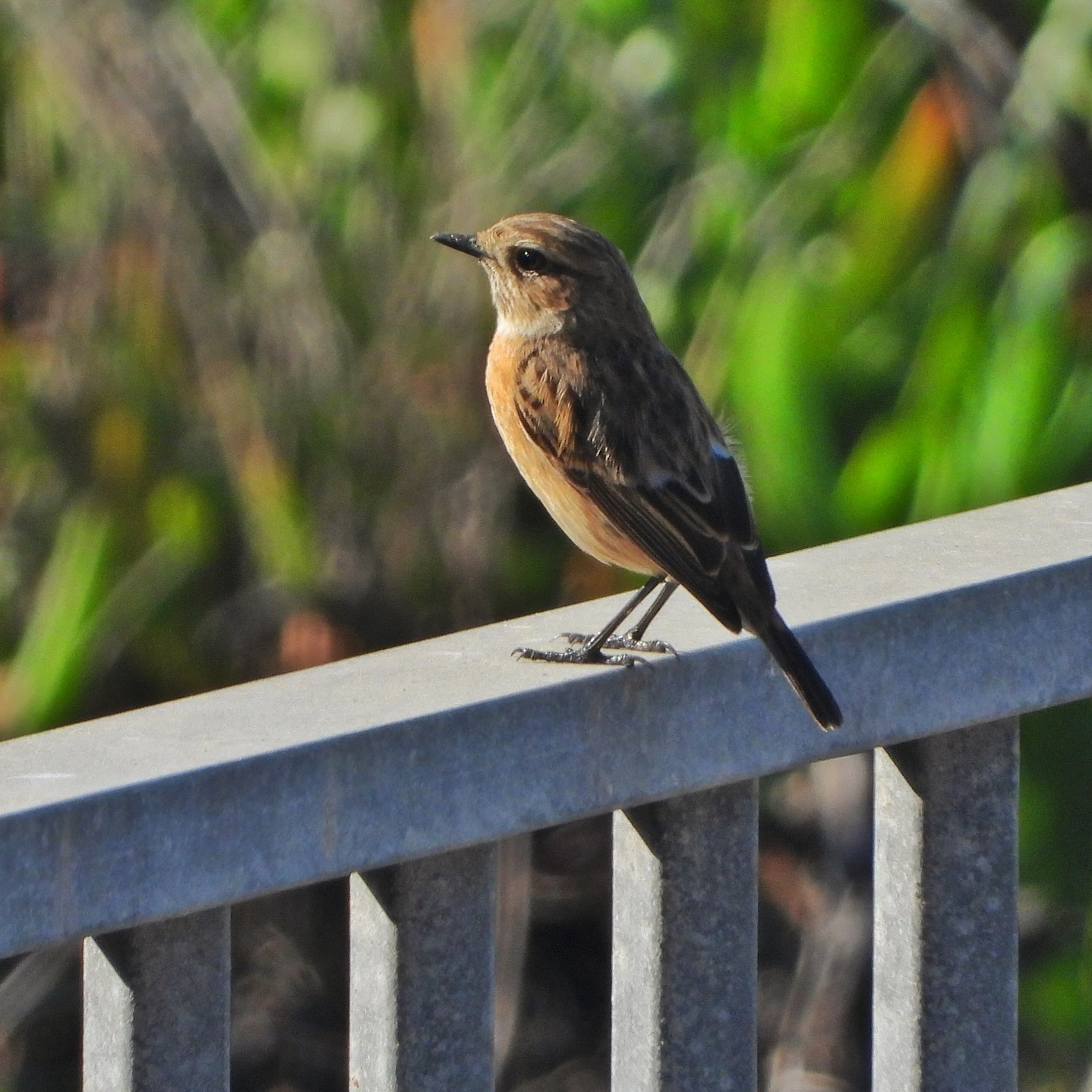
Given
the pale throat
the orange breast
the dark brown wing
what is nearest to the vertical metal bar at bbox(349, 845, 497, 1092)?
the dark brown wing

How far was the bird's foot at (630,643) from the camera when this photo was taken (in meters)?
2.54

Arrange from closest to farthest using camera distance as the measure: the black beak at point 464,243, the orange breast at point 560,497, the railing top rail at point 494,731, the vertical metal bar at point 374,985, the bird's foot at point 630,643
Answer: the railing top rail at point 494,731 → the vertical metal bar at point 374,985 → the bird's foot at point 630,643 → the orange breast at point 560,497 → the black beak at point 464,243

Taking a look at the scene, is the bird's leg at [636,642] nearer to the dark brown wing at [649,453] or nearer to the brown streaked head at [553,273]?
the dark brown wing at [649,453]

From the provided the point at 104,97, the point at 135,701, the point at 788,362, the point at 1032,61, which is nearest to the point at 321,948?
the point at 135,701

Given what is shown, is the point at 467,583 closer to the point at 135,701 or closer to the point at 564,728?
the point at 135,701

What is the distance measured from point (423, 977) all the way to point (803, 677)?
1.87 feet

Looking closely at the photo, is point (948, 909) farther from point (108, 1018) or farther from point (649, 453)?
point (649, 453)

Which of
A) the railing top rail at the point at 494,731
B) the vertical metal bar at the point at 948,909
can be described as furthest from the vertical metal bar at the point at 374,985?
the vertical metal bar at the point at 948,909

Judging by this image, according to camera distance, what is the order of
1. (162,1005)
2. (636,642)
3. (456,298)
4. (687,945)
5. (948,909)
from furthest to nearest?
(456,298)
(636,642)
(948,909)
(687,945)
(162,1005)

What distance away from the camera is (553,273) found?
4.79 metres

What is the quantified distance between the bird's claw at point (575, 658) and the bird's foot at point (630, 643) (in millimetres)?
23

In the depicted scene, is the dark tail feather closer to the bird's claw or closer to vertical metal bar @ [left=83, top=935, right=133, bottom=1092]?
the bird's claw

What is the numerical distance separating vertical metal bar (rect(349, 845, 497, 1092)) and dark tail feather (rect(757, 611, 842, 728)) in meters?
0.43

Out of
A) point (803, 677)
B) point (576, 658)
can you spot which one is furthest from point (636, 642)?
point (803, 677)
